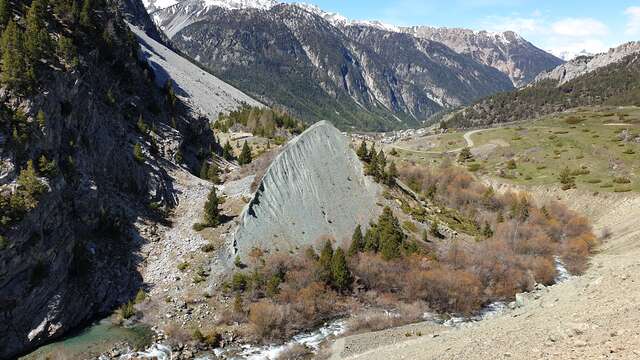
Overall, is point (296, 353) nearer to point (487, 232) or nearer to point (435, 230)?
point (435, 230)

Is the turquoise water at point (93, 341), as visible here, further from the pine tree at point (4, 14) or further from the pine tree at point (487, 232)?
the pine tree at point (487, 232)

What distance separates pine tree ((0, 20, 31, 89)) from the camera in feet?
165

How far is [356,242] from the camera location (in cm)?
6081

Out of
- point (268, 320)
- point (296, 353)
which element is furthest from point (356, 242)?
point (296, 353)

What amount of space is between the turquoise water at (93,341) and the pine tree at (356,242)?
86.0ft

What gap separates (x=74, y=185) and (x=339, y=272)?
34002 mm

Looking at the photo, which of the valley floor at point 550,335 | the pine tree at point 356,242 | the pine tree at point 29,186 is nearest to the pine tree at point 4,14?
the pine tree at point 29,186

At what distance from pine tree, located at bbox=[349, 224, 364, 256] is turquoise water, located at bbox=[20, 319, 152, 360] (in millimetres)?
26223

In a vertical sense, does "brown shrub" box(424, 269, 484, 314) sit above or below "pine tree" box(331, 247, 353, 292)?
below

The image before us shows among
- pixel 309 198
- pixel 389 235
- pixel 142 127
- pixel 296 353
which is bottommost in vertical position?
pixel 296 353

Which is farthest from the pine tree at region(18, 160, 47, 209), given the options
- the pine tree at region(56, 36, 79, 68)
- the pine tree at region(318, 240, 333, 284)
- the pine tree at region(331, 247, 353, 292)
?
the pine tree at region(331, 247, 353, 292)

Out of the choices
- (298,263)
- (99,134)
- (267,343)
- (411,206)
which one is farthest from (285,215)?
(99,134)

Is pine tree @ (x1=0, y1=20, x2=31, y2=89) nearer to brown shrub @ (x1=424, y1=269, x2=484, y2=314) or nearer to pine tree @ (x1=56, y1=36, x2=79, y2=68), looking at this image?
pine tree @ (x1=56, y1=36, x2=79, y2=68)

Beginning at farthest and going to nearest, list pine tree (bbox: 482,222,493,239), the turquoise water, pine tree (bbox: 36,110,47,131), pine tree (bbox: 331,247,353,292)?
1. pine tree (bbox: 482,222,493,239)
2. pine tree (bbox: 331,247,353,292)
3. pine tree (bbox: 36,110,47,131)
4. the turquoise water
